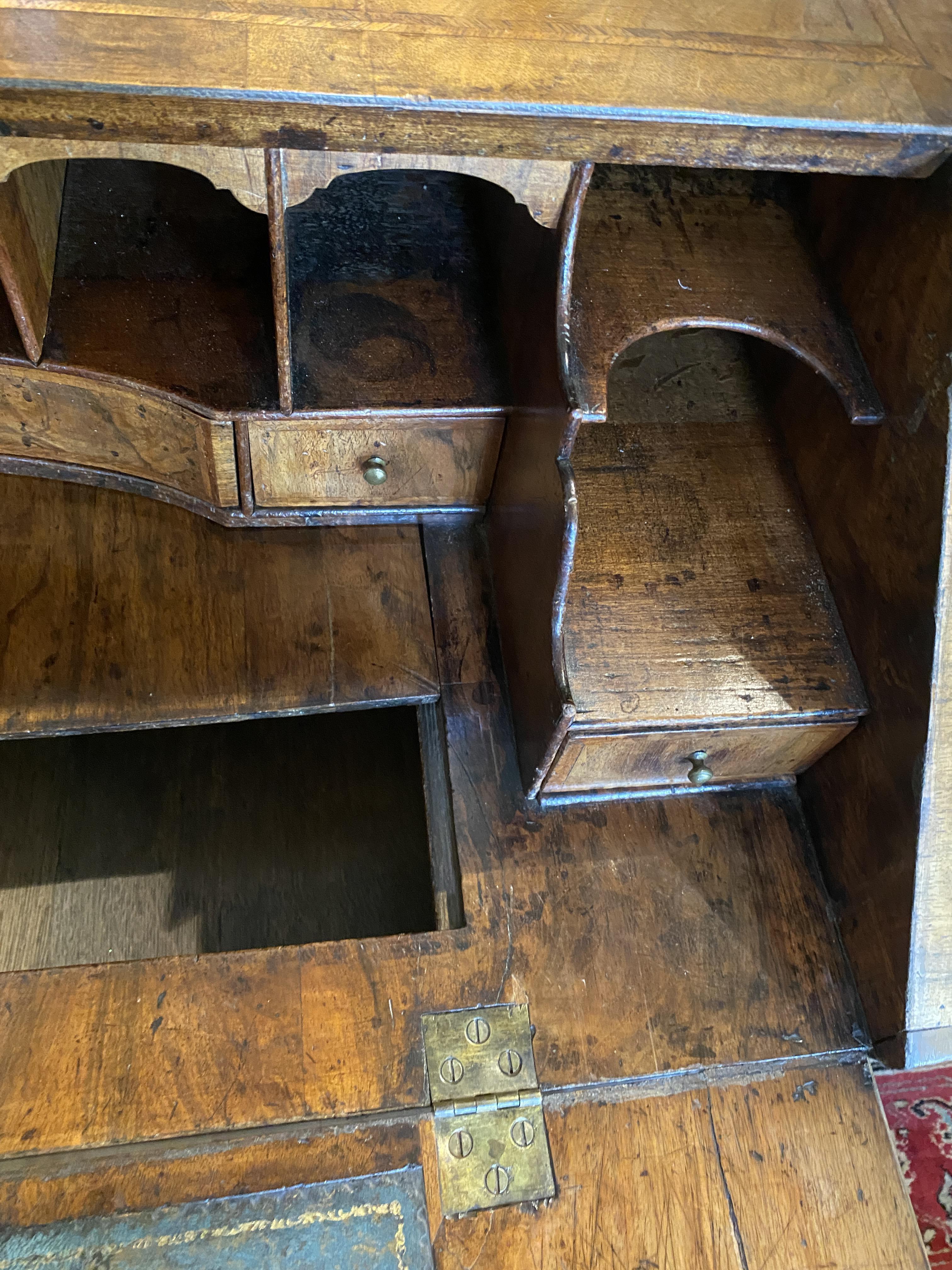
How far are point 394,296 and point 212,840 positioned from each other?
3.64 feet

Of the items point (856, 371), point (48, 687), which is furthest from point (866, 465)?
point (48, 687)

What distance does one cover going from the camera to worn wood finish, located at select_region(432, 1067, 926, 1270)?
1.02 metres

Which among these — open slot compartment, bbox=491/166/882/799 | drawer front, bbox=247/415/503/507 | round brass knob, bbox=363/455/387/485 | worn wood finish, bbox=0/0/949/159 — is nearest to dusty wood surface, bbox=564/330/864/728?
open slot compartment, bbox=491/166/882/799

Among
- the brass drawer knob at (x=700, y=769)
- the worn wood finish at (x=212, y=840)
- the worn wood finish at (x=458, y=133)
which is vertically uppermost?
the worn wood finish at (x=458, y=133)

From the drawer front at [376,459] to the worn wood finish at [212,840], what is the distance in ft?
2.18

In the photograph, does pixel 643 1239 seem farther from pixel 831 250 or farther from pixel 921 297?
pixel 831 250

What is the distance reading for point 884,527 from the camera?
43.3 inches

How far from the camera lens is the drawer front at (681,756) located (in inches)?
45.2

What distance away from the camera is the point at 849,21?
0.92 m

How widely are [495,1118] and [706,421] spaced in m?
0.97

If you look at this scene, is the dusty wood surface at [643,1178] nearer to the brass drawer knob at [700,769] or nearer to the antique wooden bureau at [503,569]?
the antique wooden bureau at [503,569]

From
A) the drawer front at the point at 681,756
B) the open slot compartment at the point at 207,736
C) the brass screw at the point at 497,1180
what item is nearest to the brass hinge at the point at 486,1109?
the brass screw at the point at 497,1180

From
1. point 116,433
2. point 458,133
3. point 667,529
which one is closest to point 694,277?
point 667,529

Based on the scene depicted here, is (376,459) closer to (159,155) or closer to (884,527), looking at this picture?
(159,155)
